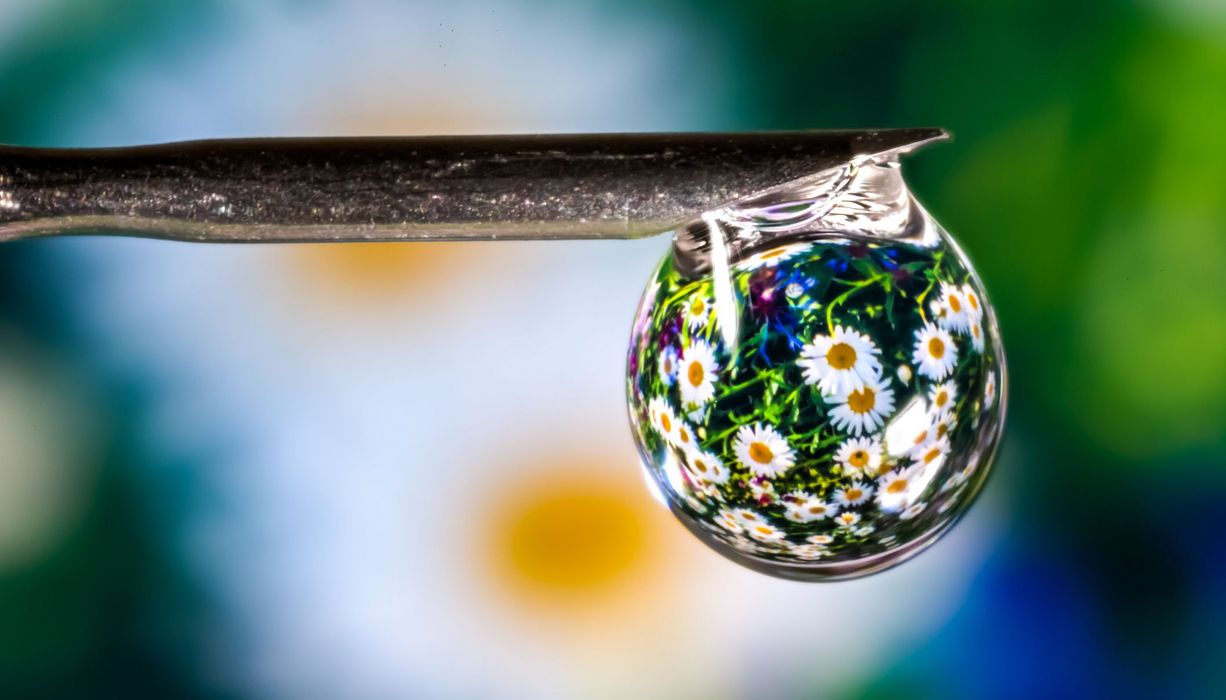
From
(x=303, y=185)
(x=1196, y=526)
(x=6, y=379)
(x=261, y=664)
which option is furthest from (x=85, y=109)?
(x=1196, y=526)

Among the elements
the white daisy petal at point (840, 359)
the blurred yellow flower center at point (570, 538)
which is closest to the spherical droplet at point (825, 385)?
the white daisy petal at point (840, 359)

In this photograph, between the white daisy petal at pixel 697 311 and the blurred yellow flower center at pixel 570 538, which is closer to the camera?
the white daisy petal at pixel 697 311

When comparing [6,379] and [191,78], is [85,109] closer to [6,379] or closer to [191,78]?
[191,78]

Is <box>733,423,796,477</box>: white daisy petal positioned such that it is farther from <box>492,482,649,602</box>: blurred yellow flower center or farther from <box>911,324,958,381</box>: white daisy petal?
<box>492,482,649,602</box>: blurred yellow flower center

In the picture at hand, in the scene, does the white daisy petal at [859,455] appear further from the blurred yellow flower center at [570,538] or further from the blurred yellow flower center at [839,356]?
the blurred yellow flower center at [570,538]

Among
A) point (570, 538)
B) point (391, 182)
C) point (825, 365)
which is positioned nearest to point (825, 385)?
point (825, 365)

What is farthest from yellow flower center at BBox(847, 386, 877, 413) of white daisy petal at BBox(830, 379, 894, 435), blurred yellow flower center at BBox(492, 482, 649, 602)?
blurred yellow flower center at BBox(492, 482, 649, 602)
